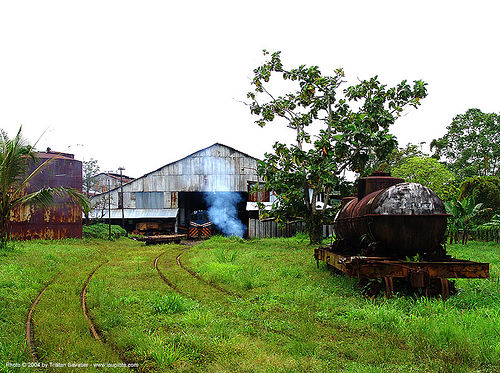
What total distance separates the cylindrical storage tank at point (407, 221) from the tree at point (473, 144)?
35923mm

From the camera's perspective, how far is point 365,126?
19828 millimetres

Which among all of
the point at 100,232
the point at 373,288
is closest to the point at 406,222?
the point at 373,288

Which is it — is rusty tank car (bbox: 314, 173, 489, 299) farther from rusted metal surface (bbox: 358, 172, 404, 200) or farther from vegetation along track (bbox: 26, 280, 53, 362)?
vegetation along track (bbox: 26, 280, 53, 362)

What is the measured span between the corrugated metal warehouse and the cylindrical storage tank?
81.1ft

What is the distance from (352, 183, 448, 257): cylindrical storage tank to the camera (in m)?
8.17

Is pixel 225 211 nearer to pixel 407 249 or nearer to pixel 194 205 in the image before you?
pixel 194 205

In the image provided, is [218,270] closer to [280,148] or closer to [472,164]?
[280,148]

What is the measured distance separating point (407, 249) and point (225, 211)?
2889 centimetres

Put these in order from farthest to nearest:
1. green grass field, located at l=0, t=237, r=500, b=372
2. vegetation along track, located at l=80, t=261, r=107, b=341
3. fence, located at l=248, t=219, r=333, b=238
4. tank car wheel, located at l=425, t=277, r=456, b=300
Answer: fence, located at l=248, t=219, r=333, b=238
tank car wheel, located at l=425, t=277, r=456, b=300
vegetation along track, located at l=80, t=261, r=107, b=341
green grass field, located at l=0, t=237, r=500, b=372

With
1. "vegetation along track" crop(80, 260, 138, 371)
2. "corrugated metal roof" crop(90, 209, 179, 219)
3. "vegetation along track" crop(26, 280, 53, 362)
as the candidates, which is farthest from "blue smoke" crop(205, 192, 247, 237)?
"vegetation along track" crop(26, 280, 53, 362)

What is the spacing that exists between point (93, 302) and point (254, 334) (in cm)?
379

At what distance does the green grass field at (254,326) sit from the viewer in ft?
15.3

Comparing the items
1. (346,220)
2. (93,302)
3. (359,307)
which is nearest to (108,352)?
(93,302)

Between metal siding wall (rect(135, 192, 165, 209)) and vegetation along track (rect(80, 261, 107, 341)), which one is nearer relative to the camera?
vegetation along track (rect(80, 261, 107, 341))
